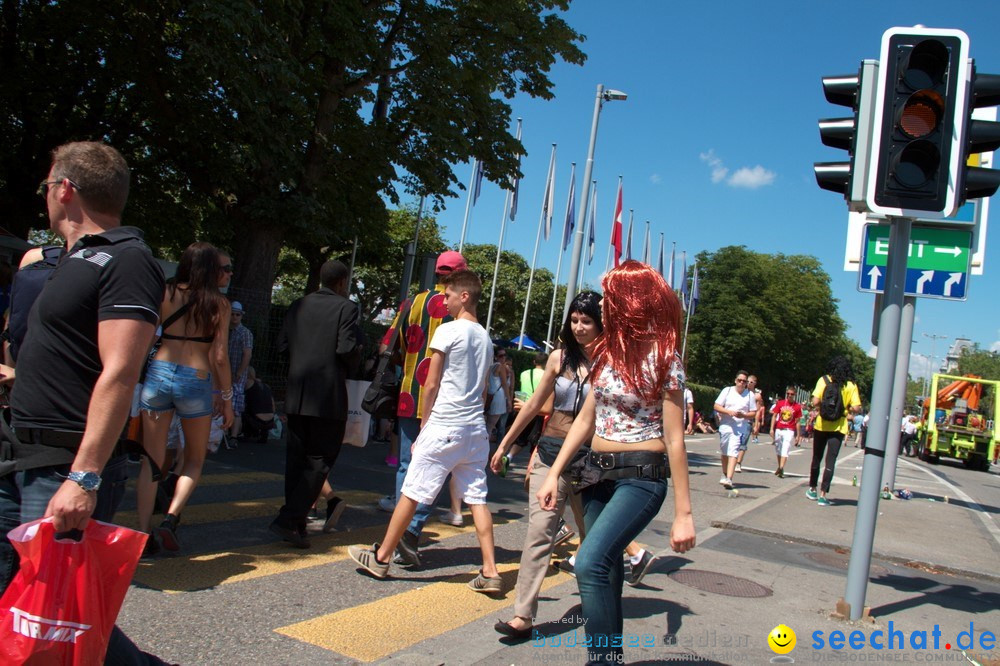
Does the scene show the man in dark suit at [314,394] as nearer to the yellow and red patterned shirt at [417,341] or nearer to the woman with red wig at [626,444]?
the yellow and red patterned shirt at [417,341]

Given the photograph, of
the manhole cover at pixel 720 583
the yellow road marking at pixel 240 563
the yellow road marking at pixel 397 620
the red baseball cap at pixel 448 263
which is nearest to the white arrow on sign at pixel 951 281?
the manhole cover at pixel 720 583

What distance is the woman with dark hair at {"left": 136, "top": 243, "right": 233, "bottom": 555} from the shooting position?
4.50m

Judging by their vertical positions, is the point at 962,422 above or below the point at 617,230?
below

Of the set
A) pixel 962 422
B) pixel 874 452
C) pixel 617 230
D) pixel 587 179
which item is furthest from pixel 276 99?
pixel 962 422

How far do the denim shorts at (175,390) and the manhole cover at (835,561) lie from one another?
5.34 m

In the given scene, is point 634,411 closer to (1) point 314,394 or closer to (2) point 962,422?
(1) point 314,394

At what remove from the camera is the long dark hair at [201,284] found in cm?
457

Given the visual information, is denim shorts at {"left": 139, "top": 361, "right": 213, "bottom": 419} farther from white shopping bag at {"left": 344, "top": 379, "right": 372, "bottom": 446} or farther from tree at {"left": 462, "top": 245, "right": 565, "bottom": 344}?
tree at {"left": 462, "top": 245, "right": 565, "bottom": 344}

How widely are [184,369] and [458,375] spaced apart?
62.8 inches

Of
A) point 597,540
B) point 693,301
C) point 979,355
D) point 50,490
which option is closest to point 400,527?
point 597,540

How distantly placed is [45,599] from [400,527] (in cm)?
258

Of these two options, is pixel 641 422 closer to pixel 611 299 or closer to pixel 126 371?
pixel 611 299

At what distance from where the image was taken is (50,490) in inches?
90.6

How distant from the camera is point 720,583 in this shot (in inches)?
219
